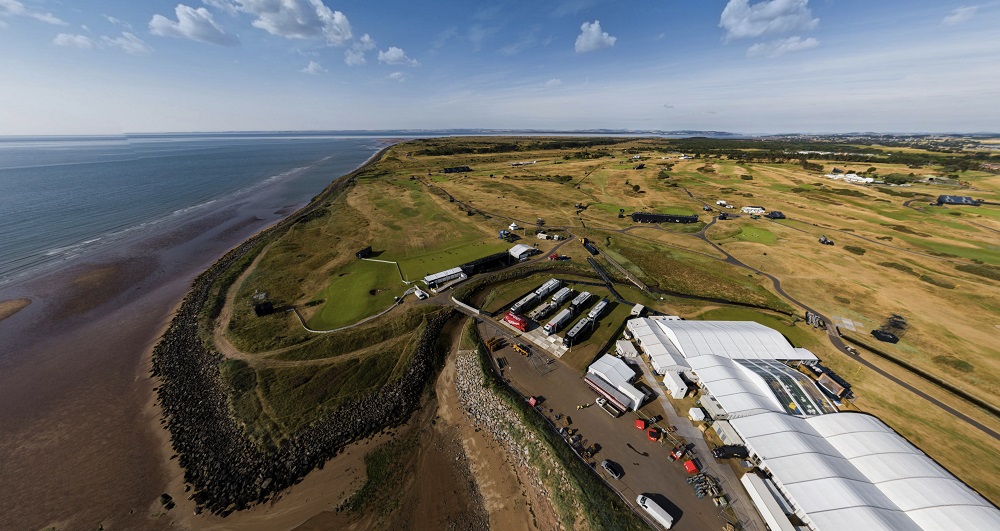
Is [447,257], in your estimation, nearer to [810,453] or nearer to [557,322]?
[557,322]

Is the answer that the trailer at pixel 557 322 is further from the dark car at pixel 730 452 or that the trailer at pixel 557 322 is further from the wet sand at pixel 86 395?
the wet sand at pixel 86 395

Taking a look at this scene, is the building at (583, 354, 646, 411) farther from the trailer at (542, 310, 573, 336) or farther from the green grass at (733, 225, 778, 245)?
the green grass at (733, 225, 778, 245)

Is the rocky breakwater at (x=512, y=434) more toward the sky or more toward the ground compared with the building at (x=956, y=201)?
more toward the ground

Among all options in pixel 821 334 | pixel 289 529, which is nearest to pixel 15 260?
pixel 289 529

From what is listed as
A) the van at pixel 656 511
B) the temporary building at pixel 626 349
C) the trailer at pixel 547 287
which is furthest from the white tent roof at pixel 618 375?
the trailer at pixel 547 287

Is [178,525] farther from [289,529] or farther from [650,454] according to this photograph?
[650,454]
